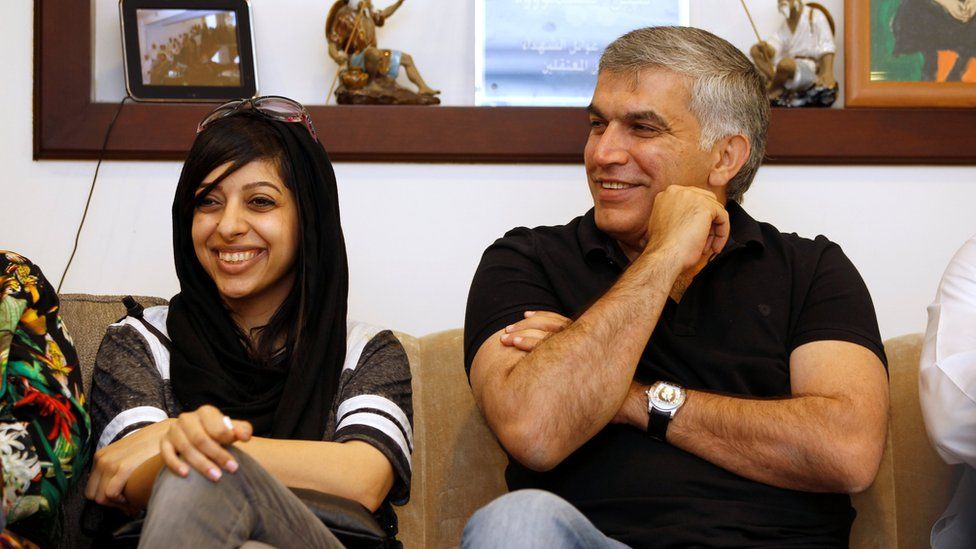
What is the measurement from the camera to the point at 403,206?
8.24 ft

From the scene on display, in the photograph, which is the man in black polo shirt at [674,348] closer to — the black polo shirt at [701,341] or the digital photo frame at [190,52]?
the black polo shirt at [701,341]

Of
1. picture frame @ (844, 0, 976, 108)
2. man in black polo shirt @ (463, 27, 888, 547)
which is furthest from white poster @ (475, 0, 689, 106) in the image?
man in black polo shirt @ (463, 27, 888, 547)

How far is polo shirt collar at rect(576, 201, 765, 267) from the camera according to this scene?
6.40 feet

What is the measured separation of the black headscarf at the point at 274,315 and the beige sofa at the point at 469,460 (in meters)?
0.23

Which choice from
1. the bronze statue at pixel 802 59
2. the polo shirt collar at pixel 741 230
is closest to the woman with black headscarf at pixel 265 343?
the polo shirt collar at pixel 741 230

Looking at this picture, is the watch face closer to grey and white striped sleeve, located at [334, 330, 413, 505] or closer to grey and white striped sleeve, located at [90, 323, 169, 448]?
grey and white striped sleeve, located at [334, 330, 413, 505]

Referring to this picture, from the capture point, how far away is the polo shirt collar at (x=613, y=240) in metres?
1.95

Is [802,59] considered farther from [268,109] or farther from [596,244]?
[268,109]

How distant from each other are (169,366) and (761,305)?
1001 millimetres

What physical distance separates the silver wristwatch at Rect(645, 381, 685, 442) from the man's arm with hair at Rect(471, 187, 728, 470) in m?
0.06

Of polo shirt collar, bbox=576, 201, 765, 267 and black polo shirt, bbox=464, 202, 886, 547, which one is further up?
polo shirt collar, bbox=576, 201, 765, 267

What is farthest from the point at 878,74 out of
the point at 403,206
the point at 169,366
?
the point at 169,366

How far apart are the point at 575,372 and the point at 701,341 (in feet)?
0.99

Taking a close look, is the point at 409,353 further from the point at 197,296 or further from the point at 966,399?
the point at 966,399
